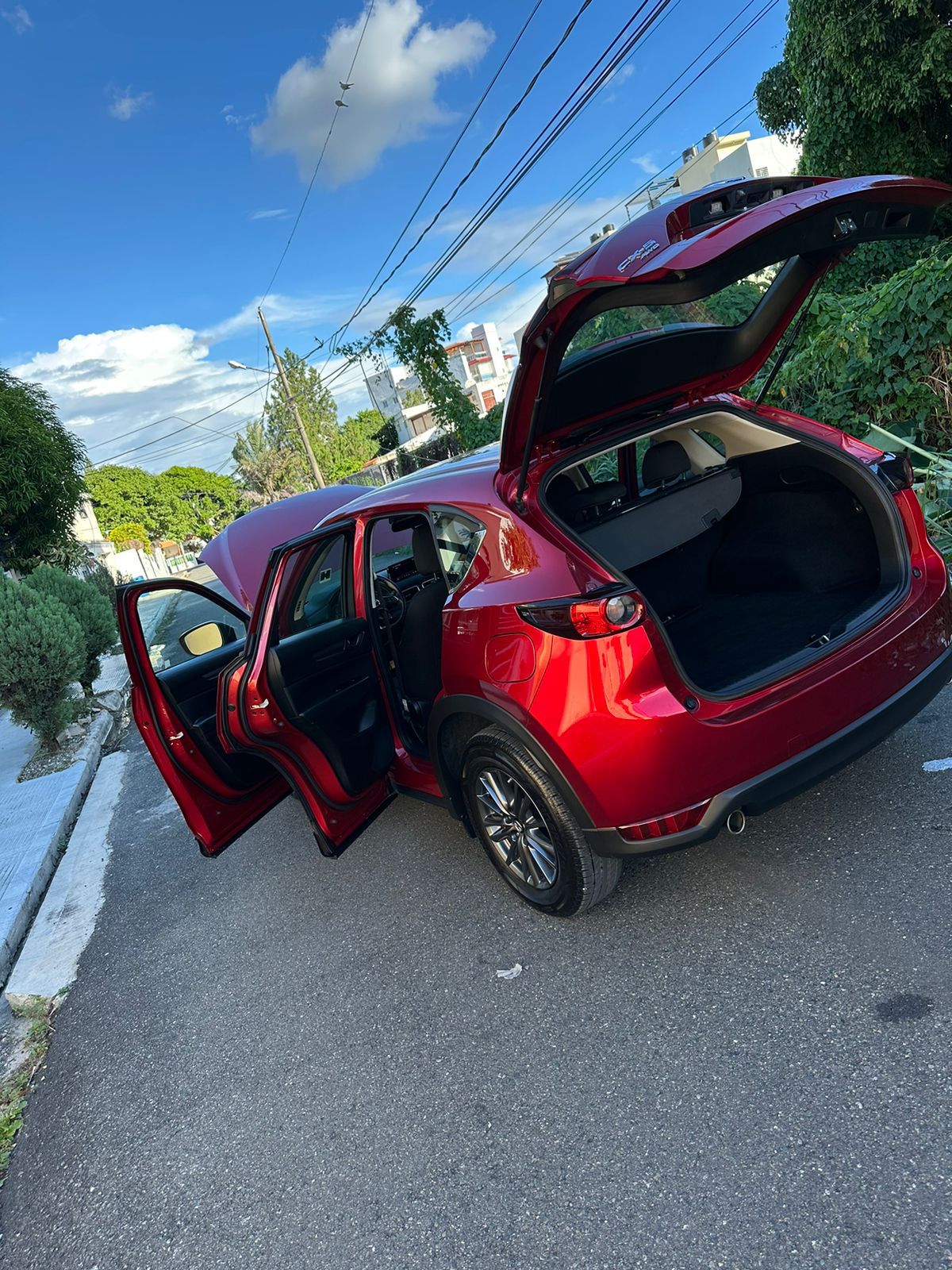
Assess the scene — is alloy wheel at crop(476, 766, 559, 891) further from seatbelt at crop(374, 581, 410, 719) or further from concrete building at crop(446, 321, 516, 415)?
concrete building at crop(446, 321, 516, 415)

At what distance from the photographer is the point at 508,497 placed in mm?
2738

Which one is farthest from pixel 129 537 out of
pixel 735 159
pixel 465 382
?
pixel 735 159

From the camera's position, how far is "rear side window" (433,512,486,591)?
2.88 metres

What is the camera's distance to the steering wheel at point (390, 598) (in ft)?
12.9

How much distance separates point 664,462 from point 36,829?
5.03 m

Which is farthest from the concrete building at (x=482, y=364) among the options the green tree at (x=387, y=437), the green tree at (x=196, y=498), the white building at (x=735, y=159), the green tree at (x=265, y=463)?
the green tree at (x=196, y=498)

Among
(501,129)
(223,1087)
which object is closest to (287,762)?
(223,1087)

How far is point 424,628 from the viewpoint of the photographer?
11.9 feet

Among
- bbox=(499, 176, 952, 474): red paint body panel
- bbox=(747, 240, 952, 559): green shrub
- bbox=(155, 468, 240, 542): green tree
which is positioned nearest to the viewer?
bbox=(499, 176, 952, 474): red paint body panel

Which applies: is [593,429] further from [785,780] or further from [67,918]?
[67,918]

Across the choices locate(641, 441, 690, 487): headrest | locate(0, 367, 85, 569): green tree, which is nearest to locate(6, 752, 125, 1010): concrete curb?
locate(641, 441, 690, 487): headrest

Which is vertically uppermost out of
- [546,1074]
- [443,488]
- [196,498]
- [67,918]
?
[196,498]

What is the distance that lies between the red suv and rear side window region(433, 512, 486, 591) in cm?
1

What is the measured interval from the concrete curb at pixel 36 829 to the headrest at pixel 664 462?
407 centimetres
